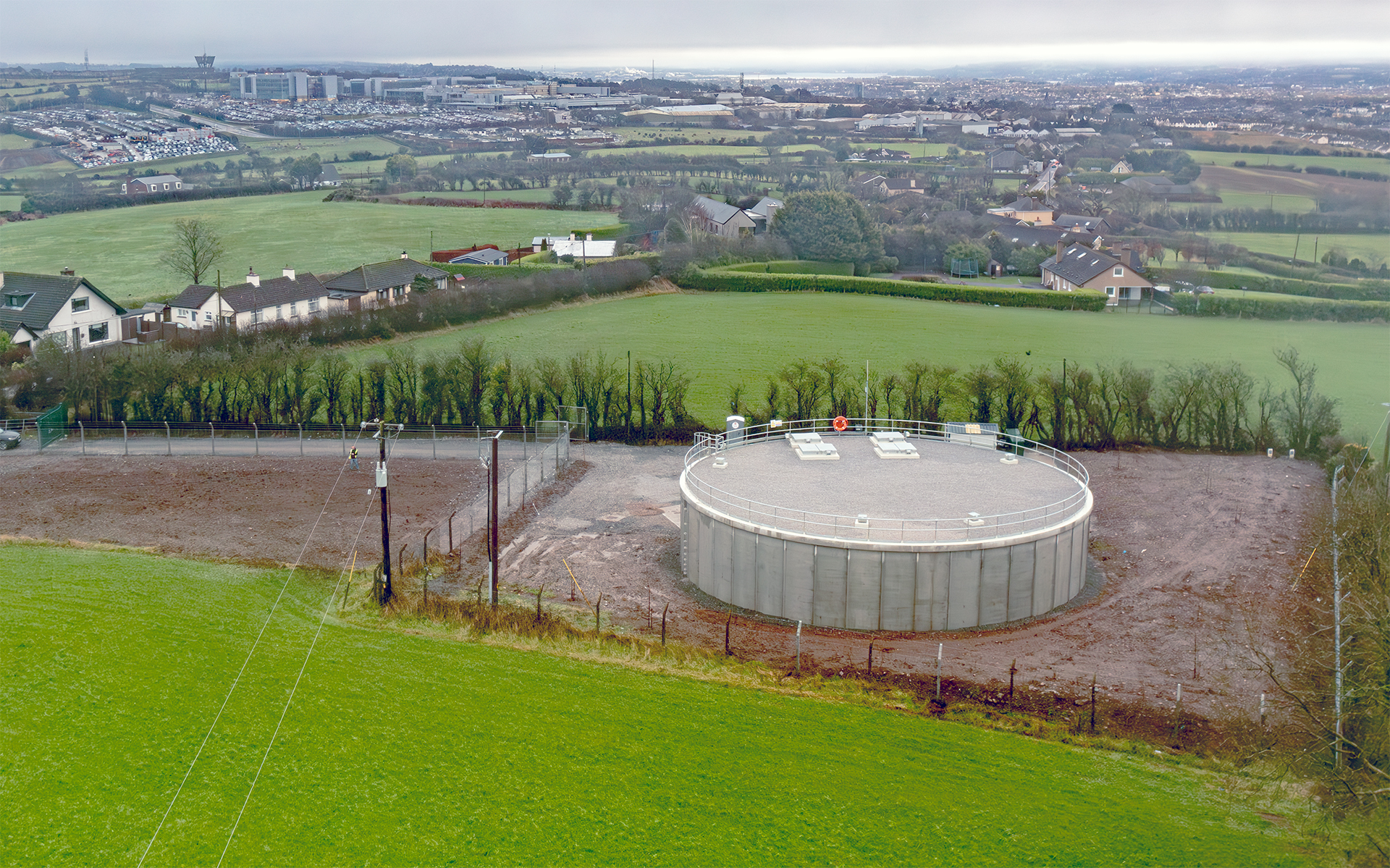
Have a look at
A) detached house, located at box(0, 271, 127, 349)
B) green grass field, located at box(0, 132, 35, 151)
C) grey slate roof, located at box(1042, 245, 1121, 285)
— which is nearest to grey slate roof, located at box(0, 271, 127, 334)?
detached house, located at box(0, 271, 127, 349)

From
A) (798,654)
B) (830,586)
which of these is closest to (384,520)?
(798,654)

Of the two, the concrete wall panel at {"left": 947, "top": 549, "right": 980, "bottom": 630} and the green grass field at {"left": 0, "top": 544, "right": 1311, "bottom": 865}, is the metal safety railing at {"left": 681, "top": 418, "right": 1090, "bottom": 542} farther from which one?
the green grass field at {"left": 0, "top": 544, "right": 1311, "bottom": 865}

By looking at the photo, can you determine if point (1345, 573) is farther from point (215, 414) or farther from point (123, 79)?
point (123, 79)

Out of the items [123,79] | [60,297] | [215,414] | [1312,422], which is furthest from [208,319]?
[123,79]

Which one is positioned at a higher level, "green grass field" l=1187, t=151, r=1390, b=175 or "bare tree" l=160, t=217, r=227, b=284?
"green grass field" l=1187, t=151, r=1390, b=175

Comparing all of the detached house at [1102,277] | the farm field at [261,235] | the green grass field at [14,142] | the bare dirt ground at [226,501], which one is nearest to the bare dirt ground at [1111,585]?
the bare dirt ground at [226,501]
